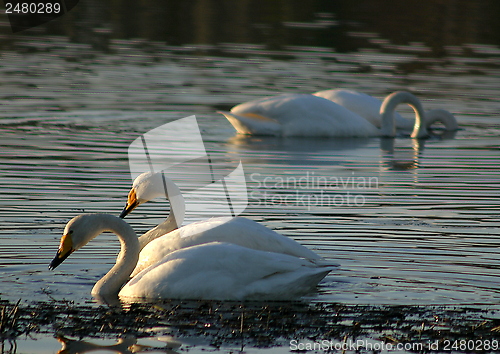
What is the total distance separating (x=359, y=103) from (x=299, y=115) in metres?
1.83

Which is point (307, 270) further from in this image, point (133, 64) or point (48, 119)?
point (133, 64)

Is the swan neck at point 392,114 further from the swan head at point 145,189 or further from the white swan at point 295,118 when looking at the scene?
the swan head at point 145,189

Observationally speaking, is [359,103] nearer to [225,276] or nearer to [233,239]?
[233,239]

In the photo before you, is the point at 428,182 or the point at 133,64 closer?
the point at 428,182

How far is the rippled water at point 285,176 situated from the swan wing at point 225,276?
0.31 meters

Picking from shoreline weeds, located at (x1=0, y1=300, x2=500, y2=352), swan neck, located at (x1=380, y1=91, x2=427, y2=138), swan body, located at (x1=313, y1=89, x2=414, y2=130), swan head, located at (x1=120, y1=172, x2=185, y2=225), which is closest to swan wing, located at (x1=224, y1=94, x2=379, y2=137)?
swan neck, located at (x1=380, y1=91, x2=427, y2=138)

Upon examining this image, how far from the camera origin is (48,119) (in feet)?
51.4

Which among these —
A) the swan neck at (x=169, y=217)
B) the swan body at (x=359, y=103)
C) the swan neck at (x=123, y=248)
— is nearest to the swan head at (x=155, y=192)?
the swan neck at (x=169, y=217)

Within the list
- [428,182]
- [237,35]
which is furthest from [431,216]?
[237,35]

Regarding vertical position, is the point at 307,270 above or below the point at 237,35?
above

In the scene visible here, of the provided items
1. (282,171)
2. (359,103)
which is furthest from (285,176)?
(359,103)

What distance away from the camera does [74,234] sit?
300 inches

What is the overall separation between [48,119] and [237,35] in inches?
491

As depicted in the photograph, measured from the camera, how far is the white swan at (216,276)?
730 cm
